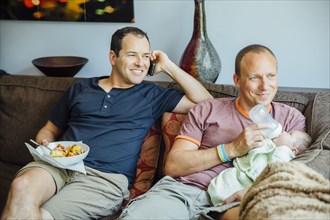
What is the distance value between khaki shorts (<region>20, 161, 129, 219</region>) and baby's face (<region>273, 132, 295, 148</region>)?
2.41ft

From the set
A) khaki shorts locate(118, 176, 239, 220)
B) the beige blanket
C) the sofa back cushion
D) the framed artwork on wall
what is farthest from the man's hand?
the framed artwork on wall

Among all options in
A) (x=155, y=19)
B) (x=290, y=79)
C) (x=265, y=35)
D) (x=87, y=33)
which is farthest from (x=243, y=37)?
(x=87, y=33)

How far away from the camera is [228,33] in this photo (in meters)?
2.61

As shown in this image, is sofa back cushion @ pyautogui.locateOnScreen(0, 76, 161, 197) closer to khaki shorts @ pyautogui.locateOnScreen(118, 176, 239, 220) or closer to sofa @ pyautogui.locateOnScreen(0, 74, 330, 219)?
sofa @ pyautogui.locateOnScreen(0, 74, 330, 219)

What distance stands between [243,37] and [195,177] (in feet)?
3.41

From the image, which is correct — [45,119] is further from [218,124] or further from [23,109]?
[218,124]

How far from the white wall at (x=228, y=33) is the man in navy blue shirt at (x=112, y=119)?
526mm

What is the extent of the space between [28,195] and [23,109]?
2.53 feet

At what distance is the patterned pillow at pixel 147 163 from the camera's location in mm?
2170

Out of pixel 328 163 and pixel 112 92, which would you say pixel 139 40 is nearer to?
pixel 112 92

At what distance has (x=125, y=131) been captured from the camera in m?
2.15

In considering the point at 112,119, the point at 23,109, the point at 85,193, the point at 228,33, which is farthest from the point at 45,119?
the point at 228,33

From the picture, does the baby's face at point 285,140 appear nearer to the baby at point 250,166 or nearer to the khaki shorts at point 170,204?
the baby at point 250,166

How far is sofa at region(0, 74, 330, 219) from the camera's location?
6.70ft
